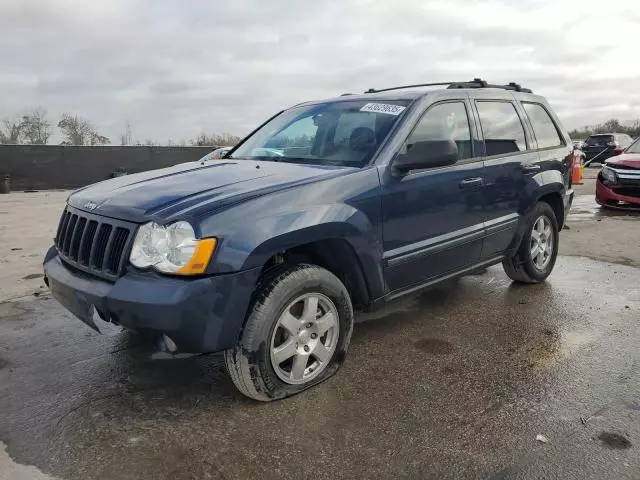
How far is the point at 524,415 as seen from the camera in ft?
9.28

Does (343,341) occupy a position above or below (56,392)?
above

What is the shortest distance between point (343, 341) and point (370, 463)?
93 cm

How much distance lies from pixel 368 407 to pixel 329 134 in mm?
1938

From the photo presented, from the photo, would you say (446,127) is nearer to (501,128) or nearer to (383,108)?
(383,108)

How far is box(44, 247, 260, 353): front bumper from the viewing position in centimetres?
253

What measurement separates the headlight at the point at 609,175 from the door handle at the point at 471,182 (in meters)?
7.18

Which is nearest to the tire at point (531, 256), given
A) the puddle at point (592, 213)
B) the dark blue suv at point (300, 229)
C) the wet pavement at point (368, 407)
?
the dark blue suv at point (300, 229)

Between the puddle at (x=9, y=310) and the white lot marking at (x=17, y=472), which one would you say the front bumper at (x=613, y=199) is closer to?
the puddle at (x=9, y=310)

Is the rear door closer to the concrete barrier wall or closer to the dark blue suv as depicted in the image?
the dark blue suv

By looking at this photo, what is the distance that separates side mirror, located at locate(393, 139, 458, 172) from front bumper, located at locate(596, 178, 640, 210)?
788 centimetres

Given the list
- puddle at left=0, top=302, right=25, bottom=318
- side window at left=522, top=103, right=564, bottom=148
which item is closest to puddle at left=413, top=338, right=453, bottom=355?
side window at left=522, top=103, right=564, bottom=148

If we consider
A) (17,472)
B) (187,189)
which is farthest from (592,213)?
(17,472)

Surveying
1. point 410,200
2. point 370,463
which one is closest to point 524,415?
point 370,463

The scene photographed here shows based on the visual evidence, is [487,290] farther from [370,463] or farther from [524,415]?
[370,463]
